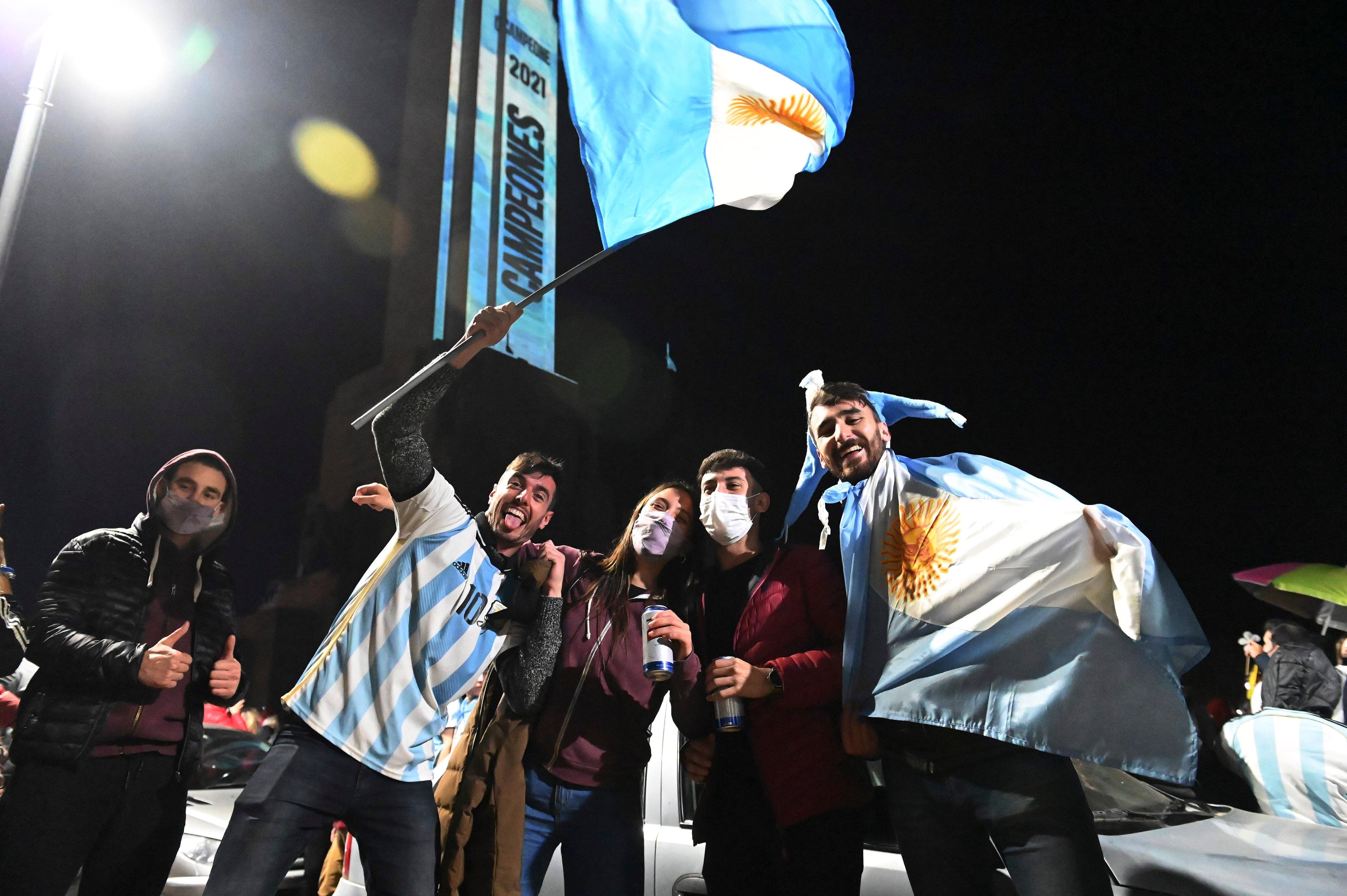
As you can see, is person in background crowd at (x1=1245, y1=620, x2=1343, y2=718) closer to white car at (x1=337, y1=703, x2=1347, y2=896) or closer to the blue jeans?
white car at (x1=337, y1=703, x2=1347, y2=896)

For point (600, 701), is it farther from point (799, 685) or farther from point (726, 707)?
point (799, 685)

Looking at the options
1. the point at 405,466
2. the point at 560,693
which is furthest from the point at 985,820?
the point at 405,466

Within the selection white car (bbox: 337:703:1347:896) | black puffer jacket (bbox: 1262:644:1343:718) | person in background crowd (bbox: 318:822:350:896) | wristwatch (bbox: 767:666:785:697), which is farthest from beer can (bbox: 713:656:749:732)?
black puffer jacket (bbox: 1262:644:1343:718)

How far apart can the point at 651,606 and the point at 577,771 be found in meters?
0.64

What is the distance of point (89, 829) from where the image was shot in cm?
272

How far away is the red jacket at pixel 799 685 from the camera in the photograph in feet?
7.97

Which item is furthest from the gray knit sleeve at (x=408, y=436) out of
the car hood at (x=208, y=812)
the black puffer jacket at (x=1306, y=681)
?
the black puffer jacket at (x=1306, y=681)

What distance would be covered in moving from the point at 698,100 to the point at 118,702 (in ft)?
10.8

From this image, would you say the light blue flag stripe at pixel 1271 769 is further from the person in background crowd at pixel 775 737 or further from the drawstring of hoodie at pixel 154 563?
the drawstring of hoodie at pixel 154 563

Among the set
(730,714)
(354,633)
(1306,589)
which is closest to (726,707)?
(730,714)

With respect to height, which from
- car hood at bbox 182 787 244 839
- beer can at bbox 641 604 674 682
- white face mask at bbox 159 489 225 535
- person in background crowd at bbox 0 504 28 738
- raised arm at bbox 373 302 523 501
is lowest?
car hood at bbox 182 787 244 839

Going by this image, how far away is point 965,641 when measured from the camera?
239 centimetres

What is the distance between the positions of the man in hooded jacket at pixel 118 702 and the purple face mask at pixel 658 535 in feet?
5.58

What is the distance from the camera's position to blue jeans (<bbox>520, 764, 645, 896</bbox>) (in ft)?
8.58
